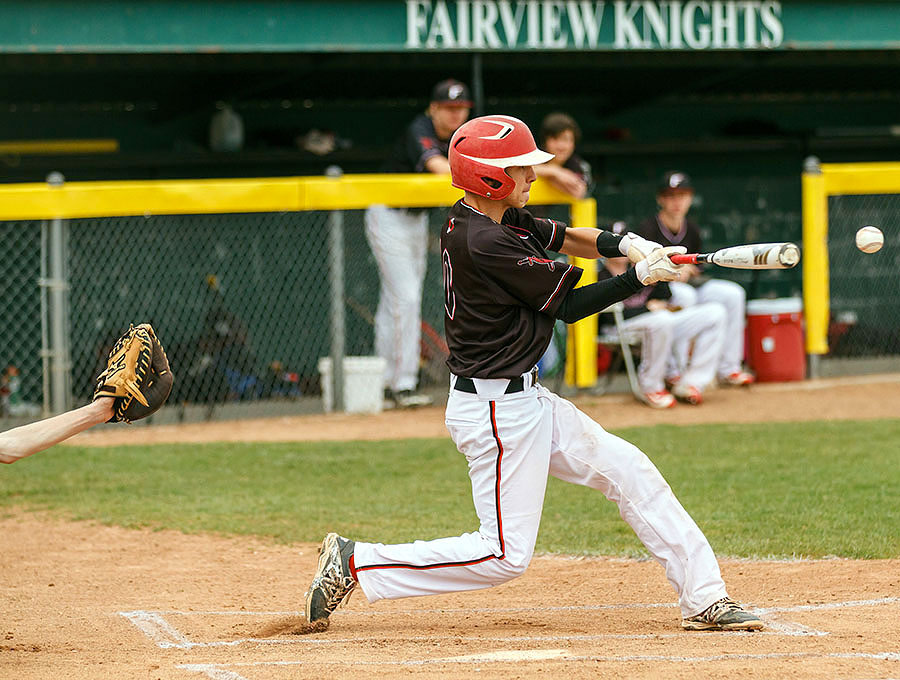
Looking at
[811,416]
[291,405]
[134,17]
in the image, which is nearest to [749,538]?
[811,416]

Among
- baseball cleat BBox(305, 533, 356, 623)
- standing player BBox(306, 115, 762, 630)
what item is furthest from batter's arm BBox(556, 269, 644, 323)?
baseball cleat BBox(305, 533, 356, 623)

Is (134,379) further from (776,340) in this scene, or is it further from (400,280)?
(776,340)

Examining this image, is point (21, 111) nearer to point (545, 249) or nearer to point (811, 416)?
point (811, 416)

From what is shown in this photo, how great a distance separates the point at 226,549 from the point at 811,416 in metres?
4.73

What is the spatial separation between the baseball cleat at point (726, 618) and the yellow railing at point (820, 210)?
6.48 meters

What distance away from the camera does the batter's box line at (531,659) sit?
3809mm

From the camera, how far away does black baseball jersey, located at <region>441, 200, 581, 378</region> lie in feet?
13.5

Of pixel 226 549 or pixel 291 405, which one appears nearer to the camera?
pixel 226 549

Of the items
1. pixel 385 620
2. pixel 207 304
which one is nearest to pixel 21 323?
pixel 207 304

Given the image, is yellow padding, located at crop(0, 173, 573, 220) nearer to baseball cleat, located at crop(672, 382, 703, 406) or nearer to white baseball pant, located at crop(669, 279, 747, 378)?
white baseball pant, located at crop(669, 279, 747, 378)

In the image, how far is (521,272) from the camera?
412 centimetres

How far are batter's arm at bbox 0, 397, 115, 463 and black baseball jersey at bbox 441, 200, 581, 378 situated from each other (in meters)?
1.20

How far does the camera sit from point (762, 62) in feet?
39.0

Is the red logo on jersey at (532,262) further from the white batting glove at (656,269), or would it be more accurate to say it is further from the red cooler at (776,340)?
the red cooler at (776,340)
